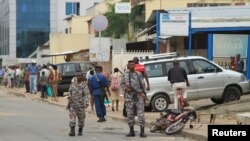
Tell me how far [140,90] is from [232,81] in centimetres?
768

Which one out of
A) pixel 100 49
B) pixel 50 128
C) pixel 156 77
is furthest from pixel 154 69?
pixel 50 128

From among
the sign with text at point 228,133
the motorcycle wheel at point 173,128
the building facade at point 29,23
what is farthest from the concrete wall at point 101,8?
the sign with text at point 228,133

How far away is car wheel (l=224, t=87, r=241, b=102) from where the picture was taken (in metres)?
22.7

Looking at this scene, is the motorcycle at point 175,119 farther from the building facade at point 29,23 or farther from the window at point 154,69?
the building facade at point 29,23

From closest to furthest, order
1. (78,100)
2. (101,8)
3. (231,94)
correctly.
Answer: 1. (78,100)
2. (231,94)
3. (101,8)

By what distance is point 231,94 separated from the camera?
2270 centimetres

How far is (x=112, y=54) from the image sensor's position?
34750 mm

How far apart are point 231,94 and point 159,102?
2.69 metres

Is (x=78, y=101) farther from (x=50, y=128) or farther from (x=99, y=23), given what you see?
(x=99, y=23)

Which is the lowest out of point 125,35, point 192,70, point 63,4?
point 192,70

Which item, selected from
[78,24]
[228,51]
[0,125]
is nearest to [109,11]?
[78,24]

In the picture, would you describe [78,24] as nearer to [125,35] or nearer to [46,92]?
[125,35]

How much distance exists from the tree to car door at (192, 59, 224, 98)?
32.8 metres

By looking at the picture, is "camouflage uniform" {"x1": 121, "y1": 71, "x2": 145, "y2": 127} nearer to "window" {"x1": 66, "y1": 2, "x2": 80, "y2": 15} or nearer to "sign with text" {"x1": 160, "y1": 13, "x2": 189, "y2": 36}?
"sign with text" {"x1": 160, "y1": 13, "x2": 189, "y2": 36}
